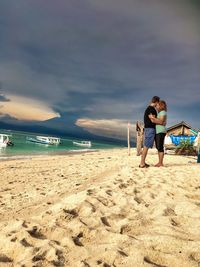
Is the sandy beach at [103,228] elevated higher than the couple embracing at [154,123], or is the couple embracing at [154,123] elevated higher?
the couple embracing at [154,123]

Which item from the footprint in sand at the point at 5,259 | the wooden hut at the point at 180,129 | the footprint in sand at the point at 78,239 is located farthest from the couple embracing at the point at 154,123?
the wooden hut at the point at 180,129

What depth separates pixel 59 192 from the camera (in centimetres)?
514

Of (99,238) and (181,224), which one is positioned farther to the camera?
(181,224)

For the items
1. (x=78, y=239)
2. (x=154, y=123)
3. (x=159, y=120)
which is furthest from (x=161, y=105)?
(x=78, y=239)

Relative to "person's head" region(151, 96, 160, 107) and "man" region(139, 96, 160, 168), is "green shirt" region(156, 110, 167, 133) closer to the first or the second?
"man" region(139, 96, 160, 168)

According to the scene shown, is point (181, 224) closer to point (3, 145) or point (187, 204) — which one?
point (187, 204)

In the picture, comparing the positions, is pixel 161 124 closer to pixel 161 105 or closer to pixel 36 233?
pixel 161 105

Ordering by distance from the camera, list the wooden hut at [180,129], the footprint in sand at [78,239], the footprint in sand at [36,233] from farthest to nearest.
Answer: the wooden hut at [180,129]
the footprint in sand at [36,233]
the footprint in sand at [78,239]

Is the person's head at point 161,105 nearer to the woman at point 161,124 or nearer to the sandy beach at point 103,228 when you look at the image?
the woman at point 161,124

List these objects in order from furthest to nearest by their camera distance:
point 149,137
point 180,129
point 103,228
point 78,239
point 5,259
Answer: point 180,129
point 149,137
point 103,228
point 78,239
point 5,259

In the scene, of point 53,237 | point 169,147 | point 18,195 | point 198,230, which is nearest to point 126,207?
point 198,230

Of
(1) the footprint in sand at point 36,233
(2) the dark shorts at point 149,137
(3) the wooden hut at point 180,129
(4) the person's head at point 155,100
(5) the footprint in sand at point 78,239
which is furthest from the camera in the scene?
(3) the wooden hut at point 180,129

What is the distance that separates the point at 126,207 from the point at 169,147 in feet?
61.8

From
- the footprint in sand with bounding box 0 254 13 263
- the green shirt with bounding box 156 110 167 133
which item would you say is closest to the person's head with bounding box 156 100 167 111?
the green shirt with bounding box 156 110 167 133
